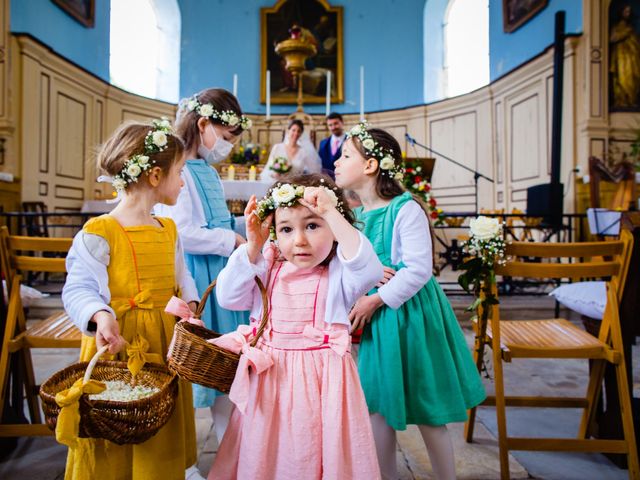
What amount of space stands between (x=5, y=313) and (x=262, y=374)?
154 centimetres

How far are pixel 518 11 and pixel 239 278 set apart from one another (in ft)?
26.8

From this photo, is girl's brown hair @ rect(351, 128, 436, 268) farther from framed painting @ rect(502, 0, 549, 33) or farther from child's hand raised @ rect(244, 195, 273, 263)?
framed painting @ rect(502, 0, 549, 33)

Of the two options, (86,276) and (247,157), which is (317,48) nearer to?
(247,157)

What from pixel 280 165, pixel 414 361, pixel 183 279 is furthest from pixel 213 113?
pixel 280 165

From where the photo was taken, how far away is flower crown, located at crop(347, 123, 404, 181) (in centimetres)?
169

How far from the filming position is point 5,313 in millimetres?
2143

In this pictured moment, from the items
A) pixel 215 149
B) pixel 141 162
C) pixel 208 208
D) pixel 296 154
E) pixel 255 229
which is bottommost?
pixel 255 229

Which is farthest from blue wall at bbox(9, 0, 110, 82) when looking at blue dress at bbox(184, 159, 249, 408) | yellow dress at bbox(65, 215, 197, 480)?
yellow dress at bbox(65, 215, 197, 480)

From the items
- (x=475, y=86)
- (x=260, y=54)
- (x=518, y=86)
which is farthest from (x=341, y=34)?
(x=518, y=86)

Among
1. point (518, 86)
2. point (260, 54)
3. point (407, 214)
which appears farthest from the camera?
point (260, 54)

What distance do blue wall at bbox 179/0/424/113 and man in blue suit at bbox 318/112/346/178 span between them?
13.4 feet

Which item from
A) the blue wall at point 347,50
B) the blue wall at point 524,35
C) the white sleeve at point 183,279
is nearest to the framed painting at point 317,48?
the blue wall at point 347,50

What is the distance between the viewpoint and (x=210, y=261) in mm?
1964

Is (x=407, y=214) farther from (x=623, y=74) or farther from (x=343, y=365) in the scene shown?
(x=623, y=74)
